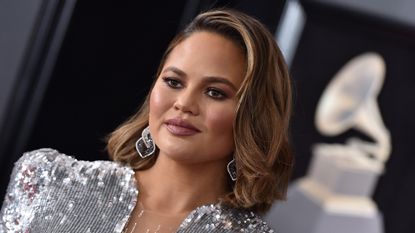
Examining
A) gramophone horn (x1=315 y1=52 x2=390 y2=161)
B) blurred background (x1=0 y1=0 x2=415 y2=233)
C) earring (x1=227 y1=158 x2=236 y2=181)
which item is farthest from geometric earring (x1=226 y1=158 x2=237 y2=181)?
gramophone horn (x1=315 y1=52 x2=390 y2=161)

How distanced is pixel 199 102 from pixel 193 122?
4cm

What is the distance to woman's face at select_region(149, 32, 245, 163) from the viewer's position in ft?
4.35

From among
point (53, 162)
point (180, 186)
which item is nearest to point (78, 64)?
point (53, 162)

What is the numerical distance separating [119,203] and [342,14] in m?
1.83

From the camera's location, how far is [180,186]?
1411 mm

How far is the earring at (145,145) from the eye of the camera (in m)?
1.48

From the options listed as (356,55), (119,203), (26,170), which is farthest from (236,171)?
(356,55)

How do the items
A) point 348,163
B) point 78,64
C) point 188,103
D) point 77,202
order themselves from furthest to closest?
1. point 348,163
2. point 78,64
3. point 77,202
4. point 188,103

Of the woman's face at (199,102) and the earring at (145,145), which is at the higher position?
the woman's face at (199,102)

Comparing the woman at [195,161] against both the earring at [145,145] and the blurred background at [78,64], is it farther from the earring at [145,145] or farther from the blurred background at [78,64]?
the blurred background at [78,64]

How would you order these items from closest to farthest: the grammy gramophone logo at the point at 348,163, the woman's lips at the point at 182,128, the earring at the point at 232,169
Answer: the woman's lips at the point at 182,128, the earring at the point at 232,169, the grammy gramophone logo at the point at 348,163

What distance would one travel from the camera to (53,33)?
5.14ft

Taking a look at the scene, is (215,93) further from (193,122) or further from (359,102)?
(359,102)

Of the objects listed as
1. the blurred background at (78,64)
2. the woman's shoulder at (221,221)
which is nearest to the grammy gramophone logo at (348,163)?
the blurred background at (78,64)
